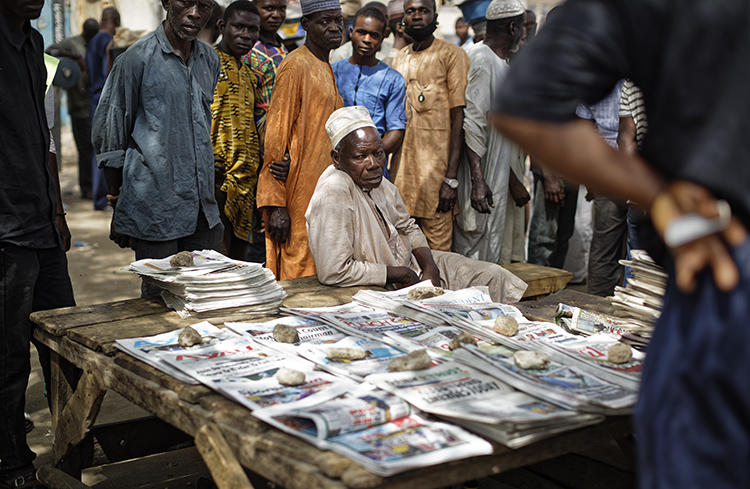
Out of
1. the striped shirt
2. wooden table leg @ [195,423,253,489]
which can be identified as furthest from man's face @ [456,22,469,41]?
wooden table leg @ [195,423,253,489]

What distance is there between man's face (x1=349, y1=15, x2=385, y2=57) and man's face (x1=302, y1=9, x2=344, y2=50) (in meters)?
0.36

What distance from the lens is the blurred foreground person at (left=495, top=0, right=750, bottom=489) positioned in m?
1.32

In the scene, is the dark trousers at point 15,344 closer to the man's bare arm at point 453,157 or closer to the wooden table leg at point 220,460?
the wooden table leg at point 220,460

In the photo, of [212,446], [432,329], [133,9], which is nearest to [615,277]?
[432,329]

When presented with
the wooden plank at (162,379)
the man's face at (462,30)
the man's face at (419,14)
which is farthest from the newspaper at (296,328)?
the man's face at (462,30)

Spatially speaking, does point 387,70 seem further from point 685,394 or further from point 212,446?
point 685,394

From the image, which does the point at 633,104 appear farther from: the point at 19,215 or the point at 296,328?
the point at 19,215

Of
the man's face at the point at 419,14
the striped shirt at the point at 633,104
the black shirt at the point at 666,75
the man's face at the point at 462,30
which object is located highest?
the man's face at the point at 462,30

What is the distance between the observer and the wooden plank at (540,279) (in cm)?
422

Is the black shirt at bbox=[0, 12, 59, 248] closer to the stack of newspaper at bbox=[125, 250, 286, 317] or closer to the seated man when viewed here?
the stack of newspaper at bbox=[125, 250, 286, 317]

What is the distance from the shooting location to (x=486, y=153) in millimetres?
5410

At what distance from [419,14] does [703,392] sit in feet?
13.7

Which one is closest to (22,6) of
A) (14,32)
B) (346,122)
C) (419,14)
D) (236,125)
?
(14,32)

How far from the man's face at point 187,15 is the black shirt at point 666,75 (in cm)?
261
